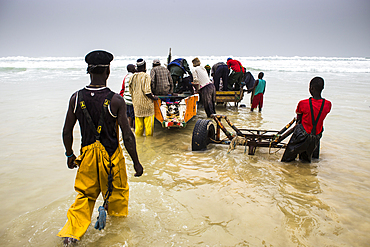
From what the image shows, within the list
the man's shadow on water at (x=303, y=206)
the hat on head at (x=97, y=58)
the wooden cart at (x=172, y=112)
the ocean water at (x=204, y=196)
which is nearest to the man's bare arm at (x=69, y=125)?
the hat on head at (x=97, y=58)

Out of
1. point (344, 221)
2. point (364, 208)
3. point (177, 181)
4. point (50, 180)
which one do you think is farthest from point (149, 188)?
point (364, 208)

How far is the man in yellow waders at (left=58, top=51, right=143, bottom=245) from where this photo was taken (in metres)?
2.53

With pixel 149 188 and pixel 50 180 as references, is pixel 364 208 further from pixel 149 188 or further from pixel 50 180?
pixel 50 180

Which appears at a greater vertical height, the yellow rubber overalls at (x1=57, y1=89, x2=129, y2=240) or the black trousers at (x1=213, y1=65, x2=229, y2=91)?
the black trousers at (x1=213, y1=65, x2=229, y2=91)

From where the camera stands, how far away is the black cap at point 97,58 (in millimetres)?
2582

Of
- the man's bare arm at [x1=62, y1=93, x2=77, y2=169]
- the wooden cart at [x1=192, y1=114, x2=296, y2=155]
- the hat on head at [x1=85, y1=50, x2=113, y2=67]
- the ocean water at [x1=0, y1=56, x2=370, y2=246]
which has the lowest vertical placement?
the ocean water at [x1=0, y1=56, x2=370, y2=246]

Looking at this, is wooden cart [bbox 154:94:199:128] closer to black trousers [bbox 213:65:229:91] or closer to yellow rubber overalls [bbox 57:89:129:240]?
black trousers [bbox 213:65:229:91]

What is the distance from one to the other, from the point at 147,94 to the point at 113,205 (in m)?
3.68

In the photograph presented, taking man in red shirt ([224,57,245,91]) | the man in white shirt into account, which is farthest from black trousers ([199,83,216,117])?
man in red shirt ([224,57,245,91])

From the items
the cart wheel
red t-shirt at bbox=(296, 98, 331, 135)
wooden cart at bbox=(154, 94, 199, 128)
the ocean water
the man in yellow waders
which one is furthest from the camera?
wooden cart at bbox=(154, 94, 199, 128)

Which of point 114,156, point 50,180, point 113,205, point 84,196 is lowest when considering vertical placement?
point 50,180

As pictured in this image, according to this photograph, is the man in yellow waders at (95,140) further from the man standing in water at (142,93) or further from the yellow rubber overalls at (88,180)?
the man standing in water at (142,93)

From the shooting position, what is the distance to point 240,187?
4.11 metres

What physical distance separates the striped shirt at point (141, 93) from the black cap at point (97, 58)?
11.6ft
